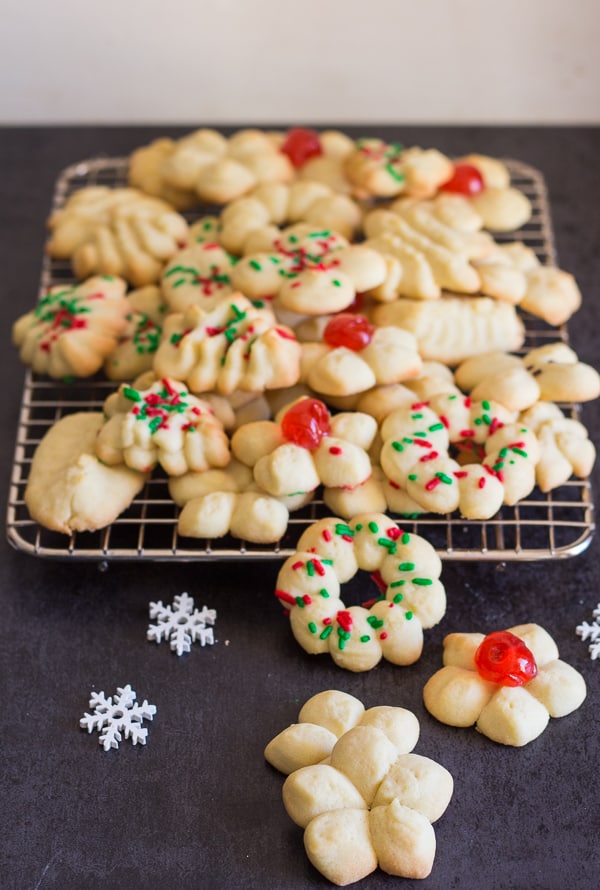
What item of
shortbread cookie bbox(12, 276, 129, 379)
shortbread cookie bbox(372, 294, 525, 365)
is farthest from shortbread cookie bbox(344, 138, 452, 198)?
shortbread cookie bbox(12, 276, 129, 379)

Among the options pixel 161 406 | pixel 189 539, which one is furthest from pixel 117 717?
pixel 161 406

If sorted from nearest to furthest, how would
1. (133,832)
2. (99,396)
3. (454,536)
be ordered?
1. (133,832)
2. (454,536)
3. (99,396)

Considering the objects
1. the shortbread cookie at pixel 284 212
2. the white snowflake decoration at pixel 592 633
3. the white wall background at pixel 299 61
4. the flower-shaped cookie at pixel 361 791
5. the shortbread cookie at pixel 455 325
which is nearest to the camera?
the flower-shaped cookie at pixel 361 791

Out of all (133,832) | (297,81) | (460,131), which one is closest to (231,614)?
(133,832)

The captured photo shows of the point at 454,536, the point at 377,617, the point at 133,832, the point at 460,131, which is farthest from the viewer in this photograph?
the point at 460,131

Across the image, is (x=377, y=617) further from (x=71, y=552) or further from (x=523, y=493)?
(x=71, y=552)

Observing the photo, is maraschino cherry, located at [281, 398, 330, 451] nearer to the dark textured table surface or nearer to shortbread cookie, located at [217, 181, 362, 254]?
the dark textured table surface

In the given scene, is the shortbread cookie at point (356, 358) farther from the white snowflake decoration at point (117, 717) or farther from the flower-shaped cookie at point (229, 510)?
the white snowflake decoration at point (117, 717)

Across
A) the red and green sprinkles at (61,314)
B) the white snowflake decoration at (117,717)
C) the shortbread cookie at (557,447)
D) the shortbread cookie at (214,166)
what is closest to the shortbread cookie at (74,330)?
the red and green sprinkles at (61,314)
